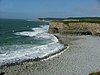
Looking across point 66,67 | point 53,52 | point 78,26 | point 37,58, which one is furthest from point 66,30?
point 66,67

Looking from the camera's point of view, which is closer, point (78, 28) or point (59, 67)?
point (59, 67)

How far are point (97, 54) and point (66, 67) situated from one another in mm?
7852

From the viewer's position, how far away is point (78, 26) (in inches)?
2352

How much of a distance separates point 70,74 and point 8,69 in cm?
593

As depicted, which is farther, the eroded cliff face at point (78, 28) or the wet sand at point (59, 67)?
the eroded cliff face at point (78, 28)

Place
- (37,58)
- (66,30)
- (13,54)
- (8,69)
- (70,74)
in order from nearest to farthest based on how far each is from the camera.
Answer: (70,74)
(8,69)
(37,58)
(13,54)
(66,30)

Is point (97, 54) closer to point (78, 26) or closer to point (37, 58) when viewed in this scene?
point (37, 58)

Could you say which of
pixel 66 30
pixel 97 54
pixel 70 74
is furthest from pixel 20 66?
pixel 66 30

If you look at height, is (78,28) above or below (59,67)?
below

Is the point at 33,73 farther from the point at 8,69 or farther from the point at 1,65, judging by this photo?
the point at 1,65

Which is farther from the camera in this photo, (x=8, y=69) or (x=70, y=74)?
(x=8, y=69)

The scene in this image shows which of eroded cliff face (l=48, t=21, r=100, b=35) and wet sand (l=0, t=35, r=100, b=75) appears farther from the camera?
eroded cliff face (l=48, t=21, r=100, b=35)

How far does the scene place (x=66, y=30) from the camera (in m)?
59.3

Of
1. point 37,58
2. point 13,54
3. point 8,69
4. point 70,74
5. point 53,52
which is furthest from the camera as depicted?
point 53,52
